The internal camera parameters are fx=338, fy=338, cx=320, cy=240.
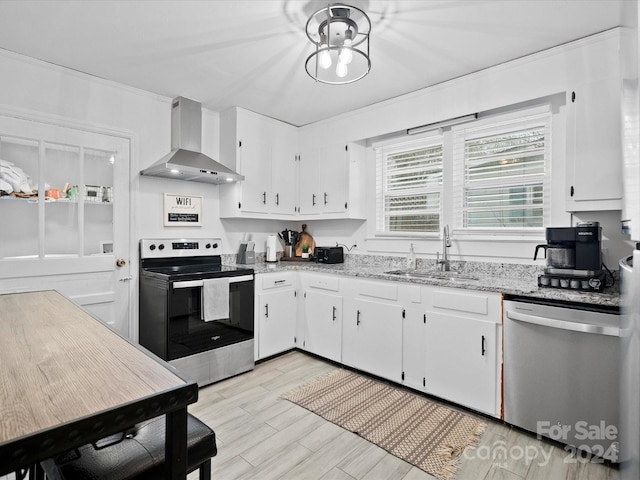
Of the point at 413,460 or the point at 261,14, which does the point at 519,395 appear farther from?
the point at 261,14

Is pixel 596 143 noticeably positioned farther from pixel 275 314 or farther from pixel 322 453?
pixel 275 314

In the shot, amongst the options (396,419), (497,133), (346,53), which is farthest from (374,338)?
(346,53)

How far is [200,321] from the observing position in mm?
2734

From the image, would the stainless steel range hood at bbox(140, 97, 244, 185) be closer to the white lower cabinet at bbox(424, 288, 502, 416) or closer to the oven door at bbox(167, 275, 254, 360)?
the oven door at bbox(167, 275, 254, 360)

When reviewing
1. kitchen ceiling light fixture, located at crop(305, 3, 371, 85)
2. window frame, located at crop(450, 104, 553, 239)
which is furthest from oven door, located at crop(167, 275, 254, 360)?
window frame, located at crop(450, 104, 553, 239)

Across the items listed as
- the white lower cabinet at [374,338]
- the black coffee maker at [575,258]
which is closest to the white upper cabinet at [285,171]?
the white lower cabinet at [374,338]

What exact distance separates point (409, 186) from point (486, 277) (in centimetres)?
120

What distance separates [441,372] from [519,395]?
1.65ft

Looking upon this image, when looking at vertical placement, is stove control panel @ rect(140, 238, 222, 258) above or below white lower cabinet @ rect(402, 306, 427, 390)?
above

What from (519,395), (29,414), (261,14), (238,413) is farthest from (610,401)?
(261,14)

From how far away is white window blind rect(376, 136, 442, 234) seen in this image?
3.22 m

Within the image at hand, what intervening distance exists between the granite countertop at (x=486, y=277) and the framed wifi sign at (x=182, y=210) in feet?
2.77

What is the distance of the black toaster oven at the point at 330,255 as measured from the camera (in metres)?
3.63

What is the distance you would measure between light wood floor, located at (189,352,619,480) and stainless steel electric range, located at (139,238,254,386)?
396 mm
